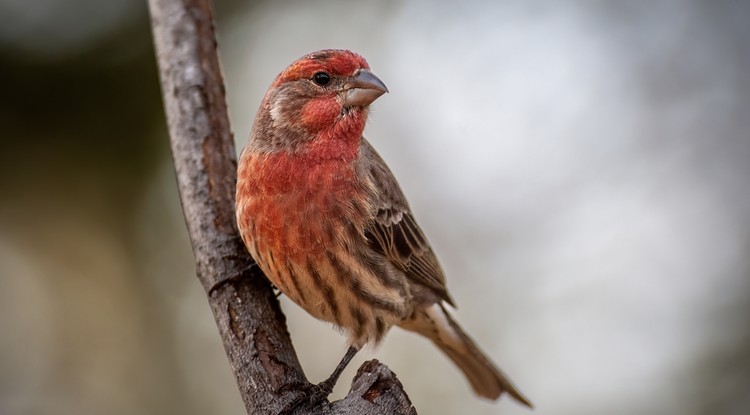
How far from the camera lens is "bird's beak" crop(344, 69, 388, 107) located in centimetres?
455

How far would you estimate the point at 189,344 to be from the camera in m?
7.71

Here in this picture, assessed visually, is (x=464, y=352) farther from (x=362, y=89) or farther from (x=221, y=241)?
(x=362, y=89)

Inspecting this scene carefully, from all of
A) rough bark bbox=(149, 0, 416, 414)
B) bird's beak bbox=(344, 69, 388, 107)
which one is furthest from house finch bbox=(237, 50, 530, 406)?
rough bark bbox=(149, 0, 416, 414)

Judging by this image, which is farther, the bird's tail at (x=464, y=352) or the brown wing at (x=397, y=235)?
the bird's tail at (x=464, y=352)

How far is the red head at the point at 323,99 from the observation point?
4594mm

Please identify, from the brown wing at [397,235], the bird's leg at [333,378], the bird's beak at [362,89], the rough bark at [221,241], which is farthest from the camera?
the brown wing at [397,235]

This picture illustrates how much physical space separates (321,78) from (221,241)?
3.75 feet

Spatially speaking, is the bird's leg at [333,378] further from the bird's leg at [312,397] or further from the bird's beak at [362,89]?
the bird's beak at [362,89]

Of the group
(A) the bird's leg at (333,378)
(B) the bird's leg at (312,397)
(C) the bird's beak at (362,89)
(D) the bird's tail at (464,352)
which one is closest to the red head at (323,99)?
(C) the bird's beak at (362,89)

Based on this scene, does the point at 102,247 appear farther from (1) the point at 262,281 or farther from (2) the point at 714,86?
(2) the point at 714,86

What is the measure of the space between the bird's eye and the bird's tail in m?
1.75

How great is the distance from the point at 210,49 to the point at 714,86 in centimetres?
529

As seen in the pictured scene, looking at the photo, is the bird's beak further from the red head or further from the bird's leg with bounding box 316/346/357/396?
the bird's leg with bounding box 316/346/357/396

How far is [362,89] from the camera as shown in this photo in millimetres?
4578
